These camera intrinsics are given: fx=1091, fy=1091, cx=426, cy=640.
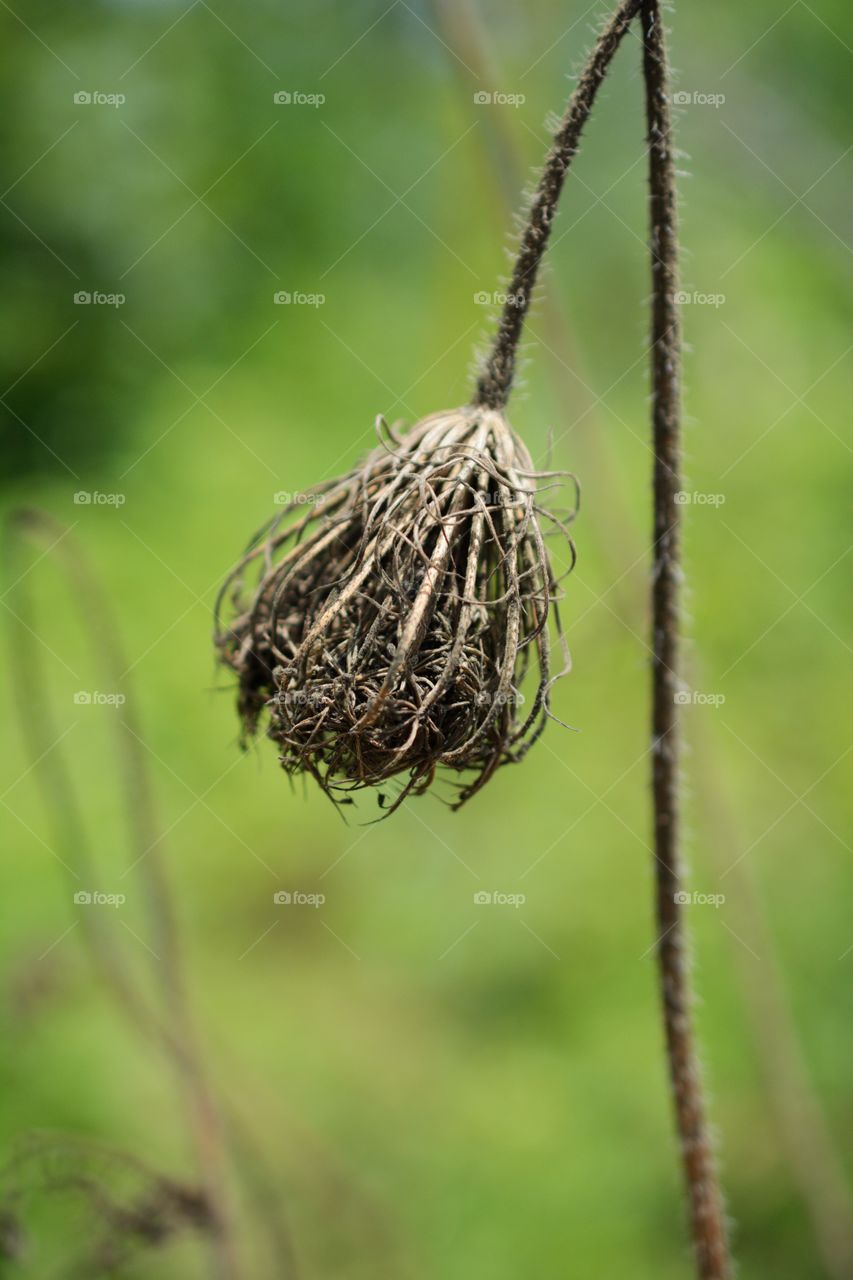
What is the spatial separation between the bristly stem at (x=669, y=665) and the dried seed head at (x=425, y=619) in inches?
8.3

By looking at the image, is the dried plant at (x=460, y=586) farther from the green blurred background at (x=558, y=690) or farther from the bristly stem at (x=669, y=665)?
the green blurred background at (x=558, y=690)

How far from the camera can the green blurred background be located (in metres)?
4.21

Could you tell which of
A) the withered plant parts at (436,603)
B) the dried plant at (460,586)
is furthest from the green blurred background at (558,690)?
the withered plant parts at (436,603)

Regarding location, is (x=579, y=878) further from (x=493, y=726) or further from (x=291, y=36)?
(x=291, y=36)

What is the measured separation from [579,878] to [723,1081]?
1133mm

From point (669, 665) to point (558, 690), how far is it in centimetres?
400

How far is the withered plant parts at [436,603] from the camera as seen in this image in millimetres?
1693

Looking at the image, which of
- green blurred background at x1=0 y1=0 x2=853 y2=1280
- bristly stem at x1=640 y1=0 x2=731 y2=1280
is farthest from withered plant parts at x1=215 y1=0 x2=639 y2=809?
green blurred background at x1=0 y1=0 x2=853 y2=1280

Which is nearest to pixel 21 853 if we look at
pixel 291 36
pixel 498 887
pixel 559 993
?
pixel 498 887

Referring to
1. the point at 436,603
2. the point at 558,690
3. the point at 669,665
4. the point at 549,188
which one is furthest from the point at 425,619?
the point at 558,690

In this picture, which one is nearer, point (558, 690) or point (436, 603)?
point (436, 603)

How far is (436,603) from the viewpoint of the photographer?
Answer: 1.72 m

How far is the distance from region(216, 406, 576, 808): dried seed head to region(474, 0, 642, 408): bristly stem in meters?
0.15

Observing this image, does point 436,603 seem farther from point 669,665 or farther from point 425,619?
point 669,665
